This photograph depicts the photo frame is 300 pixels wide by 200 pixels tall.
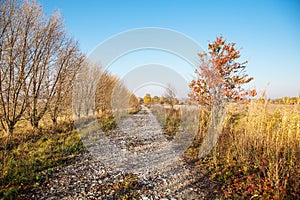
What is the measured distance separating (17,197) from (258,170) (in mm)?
5315

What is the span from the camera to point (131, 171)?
4.79 metres

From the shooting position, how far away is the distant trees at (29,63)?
7.10 meters

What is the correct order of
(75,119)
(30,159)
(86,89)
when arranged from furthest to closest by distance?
(86,89)
(75,119)
(30,159)

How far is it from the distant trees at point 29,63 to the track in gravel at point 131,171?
4.16m

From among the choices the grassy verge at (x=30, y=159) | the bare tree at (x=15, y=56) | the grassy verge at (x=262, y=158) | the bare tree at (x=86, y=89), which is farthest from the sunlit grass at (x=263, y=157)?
the bare tree at (x=86, y=89)

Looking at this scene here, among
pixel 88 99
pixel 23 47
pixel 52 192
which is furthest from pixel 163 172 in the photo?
pixel 88 99

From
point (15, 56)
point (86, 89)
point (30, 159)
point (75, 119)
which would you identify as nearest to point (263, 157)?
point (30, 159)

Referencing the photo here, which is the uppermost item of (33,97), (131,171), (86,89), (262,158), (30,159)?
(86,89)

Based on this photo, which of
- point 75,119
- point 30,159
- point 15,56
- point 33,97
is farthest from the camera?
point 75,119

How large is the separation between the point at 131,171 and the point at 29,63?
720 cm

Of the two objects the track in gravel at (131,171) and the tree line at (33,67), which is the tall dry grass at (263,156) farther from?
the tree line at (33,67)

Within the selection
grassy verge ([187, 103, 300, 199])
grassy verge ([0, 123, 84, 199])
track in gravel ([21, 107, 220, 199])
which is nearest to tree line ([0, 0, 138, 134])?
grassy verge ([0, 123, 84, 199])

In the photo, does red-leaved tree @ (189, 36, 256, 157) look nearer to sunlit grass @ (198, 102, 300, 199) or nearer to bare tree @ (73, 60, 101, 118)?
sunlit grass @ (198, 102, 300, 199)

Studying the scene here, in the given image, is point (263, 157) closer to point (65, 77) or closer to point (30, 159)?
point (30, 159)
